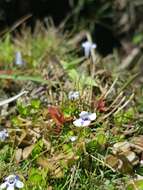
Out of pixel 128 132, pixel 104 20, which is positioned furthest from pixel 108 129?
pixel 104 20

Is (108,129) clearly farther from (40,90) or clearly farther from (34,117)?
(40,90)

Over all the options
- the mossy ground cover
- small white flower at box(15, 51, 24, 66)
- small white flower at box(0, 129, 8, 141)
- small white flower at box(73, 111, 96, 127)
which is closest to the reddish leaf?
the mossy ground cover

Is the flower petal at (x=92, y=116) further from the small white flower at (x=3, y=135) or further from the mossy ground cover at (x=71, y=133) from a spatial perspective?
the small white flower at (x=3, y=135)

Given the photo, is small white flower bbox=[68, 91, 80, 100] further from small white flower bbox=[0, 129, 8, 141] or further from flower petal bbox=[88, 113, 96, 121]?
small white flower bbox=[0, 129, 8, 141]

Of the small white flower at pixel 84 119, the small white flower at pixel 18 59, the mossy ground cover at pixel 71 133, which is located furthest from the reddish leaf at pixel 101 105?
the small white flower at pixel 18 59

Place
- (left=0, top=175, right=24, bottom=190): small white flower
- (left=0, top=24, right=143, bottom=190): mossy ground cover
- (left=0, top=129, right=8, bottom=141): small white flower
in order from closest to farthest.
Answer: (left=0, top=175, right=24, bottom=190): small white flower
(left=0, top=24, right=143, bottom=190): mossy ground cover
(left=0, top=129, right=8, bottom=141): small white flower

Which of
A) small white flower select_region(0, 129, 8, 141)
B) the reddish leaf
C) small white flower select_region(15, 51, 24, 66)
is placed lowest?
small white flower select_region(0, 129, 8, 141)
